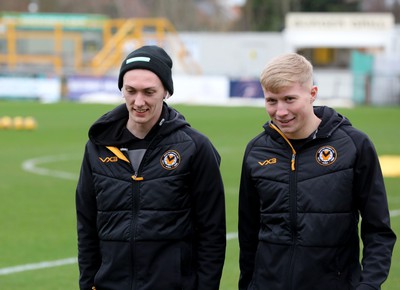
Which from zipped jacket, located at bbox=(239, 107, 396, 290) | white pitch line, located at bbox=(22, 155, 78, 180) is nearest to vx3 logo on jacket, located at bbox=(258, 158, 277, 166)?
zipped jacket, located at bbox=(239, 107, 396, 290)

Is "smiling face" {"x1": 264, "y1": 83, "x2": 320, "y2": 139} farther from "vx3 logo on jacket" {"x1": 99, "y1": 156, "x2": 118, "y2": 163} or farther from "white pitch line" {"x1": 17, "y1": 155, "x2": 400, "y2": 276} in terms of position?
"white pitch line" {"x1": 17, "y1": 155, "x2": 400, "y2": 276}

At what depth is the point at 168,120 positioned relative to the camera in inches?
188

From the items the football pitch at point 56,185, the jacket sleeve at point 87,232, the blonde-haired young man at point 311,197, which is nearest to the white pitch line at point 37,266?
the football pitch at point 56,185

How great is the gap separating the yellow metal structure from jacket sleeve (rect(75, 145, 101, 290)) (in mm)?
48191

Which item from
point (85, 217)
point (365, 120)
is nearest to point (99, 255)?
point (85, 217)

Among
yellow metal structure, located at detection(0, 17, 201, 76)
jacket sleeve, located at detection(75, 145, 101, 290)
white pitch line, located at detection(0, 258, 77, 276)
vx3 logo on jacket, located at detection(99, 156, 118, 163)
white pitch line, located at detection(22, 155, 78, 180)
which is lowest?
yellow metal structure, located at detection(0, 17, 201, 76)

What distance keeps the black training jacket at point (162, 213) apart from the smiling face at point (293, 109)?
0.42m

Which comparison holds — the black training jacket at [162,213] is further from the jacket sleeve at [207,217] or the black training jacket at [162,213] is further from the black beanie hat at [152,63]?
the black beanie hat at [152,63]

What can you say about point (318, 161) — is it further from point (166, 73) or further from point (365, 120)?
point (365, 120)

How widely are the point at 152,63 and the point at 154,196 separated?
65cm

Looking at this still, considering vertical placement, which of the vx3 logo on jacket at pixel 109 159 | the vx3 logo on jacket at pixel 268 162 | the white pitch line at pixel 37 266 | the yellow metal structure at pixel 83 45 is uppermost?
the vx3 logo on jacket at pixel 268 162

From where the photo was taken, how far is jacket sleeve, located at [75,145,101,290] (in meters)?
4.83

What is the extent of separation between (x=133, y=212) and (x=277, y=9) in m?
71.9

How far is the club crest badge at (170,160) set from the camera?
4.66 meters
